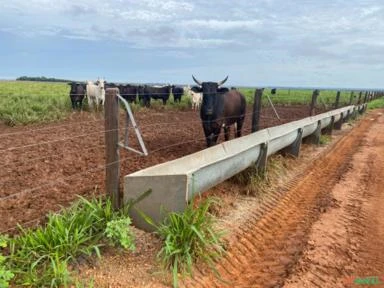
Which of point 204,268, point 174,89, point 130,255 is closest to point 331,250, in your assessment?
point 204,268

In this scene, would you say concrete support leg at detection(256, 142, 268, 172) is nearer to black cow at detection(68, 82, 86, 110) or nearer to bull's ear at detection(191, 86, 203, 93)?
bull's ear at detection(191, 86, 203, 93)

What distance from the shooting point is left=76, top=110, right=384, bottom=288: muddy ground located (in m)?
3.51

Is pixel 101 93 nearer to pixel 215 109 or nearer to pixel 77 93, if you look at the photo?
pixel 77 93

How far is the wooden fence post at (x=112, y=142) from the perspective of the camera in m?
4.04

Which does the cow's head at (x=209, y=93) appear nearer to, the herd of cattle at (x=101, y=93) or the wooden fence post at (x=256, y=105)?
the wooden fence post at (x=256, y=105)

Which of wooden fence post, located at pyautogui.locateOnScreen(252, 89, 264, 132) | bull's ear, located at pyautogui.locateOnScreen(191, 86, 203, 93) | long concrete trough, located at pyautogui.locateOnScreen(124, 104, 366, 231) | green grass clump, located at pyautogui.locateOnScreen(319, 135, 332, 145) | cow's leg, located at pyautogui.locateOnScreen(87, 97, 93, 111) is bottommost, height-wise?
cow's leg, located at pyautogui.locateOnScreen(87, 97, 93, 111)

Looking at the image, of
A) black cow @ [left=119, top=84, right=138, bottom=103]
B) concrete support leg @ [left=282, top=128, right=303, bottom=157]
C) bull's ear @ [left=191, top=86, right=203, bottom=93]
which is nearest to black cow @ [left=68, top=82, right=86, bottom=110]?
black cow @ [left=119, top=84, right=138, bottom=103]

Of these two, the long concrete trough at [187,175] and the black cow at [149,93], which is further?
the black cow at [149,93]

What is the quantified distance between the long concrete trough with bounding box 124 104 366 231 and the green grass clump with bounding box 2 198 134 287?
31 cm

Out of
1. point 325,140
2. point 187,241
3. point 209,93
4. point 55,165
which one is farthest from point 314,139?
point 187,241

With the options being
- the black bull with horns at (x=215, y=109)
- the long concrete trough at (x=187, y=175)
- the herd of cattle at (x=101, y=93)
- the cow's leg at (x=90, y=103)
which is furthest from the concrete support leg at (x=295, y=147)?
the cow's leg at (x=90, y=103)

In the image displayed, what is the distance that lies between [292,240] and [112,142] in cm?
232

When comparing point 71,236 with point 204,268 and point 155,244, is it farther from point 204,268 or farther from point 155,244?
point 204,268

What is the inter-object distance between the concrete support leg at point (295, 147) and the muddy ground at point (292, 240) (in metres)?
1.18
